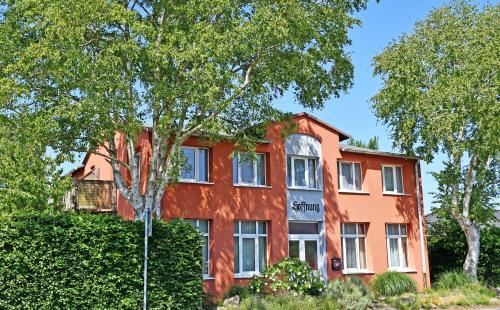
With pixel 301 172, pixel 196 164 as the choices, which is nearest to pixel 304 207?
pixel 301 172

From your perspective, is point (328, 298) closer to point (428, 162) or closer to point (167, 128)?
point (167, 128)

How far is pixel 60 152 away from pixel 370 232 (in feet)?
46.2

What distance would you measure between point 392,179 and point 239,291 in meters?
10.9

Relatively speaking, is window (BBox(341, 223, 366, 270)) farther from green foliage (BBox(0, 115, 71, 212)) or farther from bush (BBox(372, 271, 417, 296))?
green foliage (BBox(0, 115, 71, 212))

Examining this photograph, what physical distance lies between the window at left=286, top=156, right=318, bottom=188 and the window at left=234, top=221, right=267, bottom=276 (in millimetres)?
2395

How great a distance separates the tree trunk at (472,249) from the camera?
24.3 meters

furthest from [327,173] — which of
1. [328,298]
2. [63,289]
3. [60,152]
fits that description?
[63,289]

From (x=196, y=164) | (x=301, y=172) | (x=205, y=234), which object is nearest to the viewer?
(x=205, y=234)

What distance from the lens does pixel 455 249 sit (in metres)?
26.7

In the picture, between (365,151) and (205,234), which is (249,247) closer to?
(205,234)

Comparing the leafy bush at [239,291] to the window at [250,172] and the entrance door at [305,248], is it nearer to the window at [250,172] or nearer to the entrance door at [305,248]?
the entrance door at [305,248]

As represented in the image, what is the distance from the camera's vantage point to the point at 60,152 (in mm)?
17047

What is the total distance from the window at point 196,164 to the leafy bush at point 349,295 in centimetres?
619

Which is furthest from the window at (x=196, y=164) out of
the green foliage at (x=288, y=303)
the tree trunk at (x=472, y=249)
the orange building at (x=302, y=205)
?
the tree trunk at (x=472, y=249)
